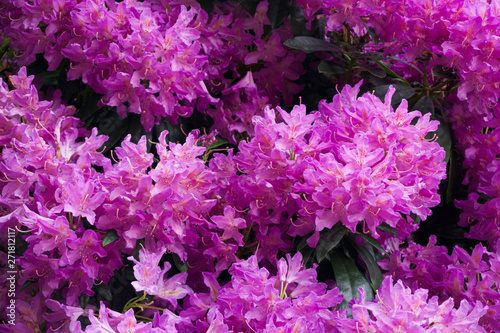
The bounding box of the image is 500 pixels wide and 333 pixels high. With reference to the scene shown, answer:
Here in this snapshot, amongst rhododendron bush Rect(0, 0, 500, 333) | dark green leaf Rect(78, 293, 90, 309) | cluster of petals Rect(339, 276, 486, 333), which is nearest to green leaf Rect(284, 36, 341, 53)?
rhododendron bush Rect(0, 0, 500, 333)

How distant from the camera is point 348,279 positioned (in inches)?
45.8

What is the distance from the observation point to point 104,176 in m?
1.09

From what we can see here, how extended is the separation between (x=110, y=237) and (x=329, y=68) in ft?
2.24

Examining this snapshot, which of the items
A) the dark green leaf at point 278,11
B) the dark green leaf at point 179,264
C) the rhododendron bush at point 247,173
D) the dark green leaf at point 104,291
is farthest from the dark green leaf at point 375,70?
the dark green leaf at point 104,291

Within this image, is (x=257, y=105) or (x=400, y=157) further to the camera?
(x=257, y=105)

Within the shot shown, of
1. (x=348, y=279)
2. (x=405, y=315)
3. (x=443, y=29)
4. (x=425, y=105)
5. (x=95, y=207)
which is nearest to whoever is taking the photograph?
(x=405, y=315)

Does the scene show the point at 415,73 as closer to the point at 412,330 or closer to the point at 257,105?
the point at 257,105

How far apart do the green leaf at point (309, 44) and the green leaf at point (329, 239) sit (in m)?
0.46

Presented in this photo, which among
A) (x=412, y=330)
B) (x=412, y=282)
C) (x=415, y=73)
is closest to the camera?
(x=412, y=330)

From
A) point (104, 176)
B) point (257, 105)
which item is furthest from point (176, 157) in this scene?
point (257, 105)

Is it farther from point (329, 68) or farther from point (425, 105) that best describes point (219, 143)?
point (425, 105)

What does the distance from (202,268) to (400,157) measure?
1.57 feet

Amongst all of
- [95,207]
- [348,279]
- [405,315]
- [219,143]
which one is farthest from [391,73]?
[95,207]

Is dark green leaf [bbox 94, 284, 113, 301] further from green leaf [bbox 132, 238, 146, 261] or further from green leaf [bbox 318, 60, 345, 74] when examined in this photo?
Answer: green leaf [bbox 318, 60, 345, 74]
